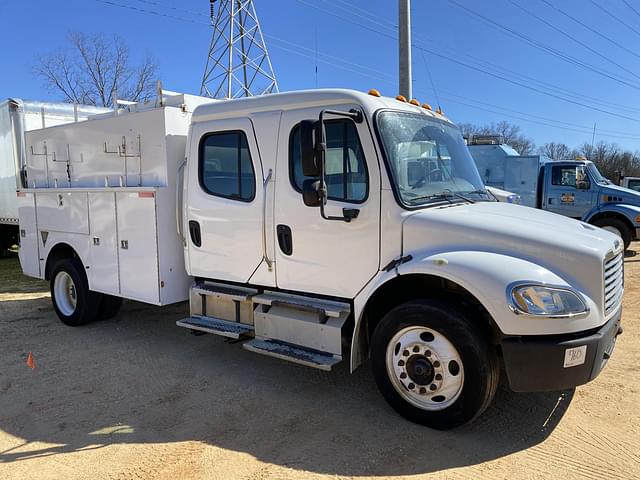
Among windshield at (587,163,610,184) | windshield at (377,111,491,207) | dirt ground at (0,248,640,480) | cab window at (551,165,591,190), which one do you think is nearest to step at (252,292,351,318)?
dirt ground at (0,248,640,480)

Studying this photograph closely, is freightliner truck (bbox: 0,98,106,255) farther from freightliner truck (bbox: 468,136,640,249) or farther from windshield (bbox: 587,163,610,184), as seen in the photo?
windshield (bbox: 587,163,610,184)

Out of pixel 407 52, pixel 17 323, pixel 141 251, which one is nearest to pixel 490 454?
pixel 141 251

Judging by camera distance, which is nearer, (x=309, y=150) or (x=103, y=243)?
(x=309, y=150)

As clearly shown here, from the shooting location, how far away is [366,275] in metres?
3.98

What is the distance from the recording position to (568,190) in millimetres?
12328

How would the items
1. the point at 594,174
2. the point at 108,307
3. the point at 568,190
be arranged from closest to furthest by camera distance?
the point at 108,307 → the point at 594,174 → the point at 568,190

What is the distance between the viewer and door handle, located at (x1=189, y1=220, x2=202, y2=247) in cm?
506

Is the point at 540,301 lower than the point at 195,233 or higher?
lower

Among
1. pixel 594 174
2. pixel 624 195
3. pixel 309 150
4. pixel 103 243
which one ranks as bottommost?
pixel 103 243

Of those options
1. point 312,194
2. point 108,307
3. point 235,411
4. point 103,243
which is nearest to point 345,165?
point 312,194

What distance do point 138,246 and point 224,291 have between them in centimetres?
125

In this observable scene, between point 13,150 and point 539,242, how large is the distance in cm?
1057

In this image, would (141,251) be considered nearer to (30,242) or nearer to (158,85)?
(158,85)

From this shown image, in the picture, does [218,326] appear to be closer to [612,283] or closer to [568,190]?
[612,283]
